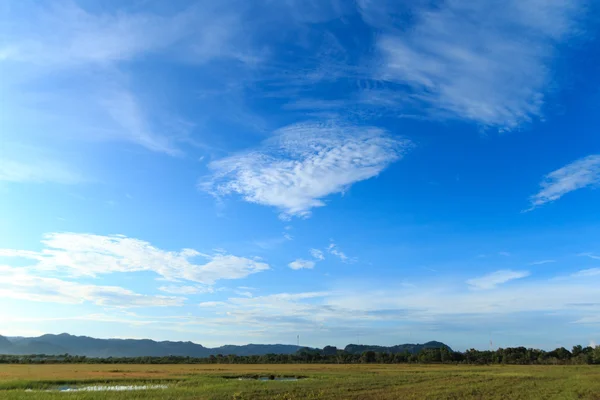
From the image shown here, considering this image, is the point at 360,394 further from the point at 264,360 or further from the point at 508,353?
the point at 508,353

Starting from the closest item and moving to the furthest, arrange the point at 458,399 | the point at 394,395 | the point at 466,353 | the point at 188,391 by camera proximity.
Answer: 1. the point at 458,399
2. the point at 394,395
3. the point at 188,391
4. the point at 466,353

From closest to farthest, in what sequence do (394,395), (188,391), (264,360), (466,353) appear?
1. (394,395)
2. (188,391)
3. (264,360)
4. (466,353)

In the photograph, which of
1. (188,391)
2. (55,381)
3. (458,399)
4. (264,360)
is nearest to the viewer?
(458,399)

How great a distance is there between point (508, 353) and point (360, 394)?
13337 cm

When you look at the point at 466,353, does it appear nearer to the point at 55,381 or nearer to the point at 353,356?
the point at 353,356

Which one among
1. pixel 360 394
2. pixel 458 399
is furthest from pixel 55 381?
pixel 458 399

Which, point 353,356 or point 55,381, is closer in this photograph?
point 55,381

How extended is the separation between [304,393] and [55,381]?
36261 mm

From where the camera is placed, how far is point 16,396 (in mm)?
31031

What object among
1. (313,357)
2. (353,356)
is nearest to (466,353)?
(353,356)

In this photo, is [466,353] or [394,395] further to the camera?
[466,353]

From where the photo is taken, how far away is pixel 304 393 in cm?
3178

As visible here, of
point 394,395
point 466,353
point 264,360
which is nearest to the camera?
point 394,395

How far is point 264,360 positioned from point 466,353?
73.7m
